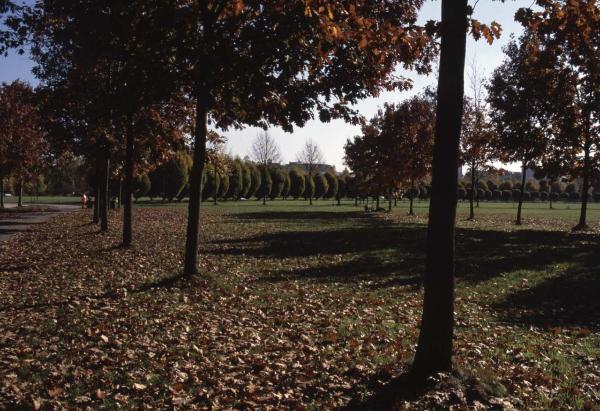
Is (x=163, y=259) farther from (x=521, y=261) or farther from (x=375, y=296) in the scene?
(x=521, y=261)

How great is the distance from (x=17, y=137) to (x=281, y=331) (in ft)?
113

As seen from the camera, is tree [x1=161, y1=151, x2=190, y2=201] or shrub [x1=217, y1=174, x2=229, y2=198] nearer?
tree [x1=161, y1=151, x2=190, y2=201]

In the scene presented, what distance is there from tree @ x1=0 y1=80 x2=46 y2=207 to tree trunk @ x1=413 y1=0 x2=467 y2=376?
35.3 meters

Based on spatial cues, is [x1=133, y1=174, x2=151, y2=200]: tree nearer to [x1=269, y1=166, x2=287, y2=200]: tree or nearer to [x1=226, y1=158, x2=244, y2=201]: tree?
[x1=226, y1=158, x2=244, y2=201]: tree

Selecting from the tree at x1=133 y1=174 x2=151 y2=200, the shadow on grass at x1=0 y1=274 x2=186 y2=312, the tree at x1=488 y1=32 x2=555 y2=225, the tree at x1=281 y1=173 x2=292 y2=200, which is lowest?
the shadow on grass at x1=0 y1=274 x2=186 y2=312

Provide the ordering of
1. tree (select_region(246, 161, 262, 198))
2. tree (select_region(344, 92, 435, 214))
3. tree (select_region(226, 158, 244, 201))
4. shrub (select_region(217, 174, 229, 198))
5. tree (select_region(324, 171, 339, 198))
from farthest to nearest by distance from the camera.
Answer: tree (select_region(324, 171, 339, 198)) < tree (select_region(246, 161, 262, 198)) < tree (select_region(226, 158, 244, 201)) < shrub (select_region(217, 174, 229, 198)) < tree (select_region(344, 92, 435, 214))

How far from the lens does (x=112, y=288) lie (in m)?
10.4

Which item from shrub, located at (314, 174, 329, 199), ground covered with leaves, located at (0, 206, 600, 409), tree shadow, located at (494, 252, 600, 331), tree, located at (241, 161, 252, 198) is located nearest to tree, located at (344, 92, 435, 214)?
ground covered with leaves, located at (0, 206, 600, 409)

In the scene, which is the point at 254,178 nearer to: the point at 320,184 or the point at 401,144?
the point at 320,184

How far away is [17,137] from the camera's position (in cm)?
3519

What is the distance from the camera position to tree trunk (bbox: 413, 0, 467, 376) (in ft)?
16.2

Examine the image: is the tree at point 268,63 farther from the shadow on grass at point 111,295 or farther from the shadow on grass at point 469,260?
the shadow on grass at point 469,260

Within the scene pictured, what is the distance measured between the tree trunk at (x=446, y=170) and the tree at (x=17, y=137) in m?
35.3

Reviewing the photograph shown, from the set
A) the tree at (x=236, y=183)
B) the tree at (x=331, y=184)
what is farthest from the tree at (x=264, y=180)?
the tree at (x=331, y=184)
